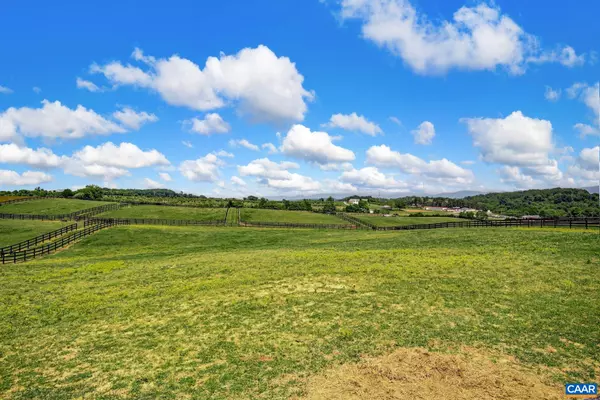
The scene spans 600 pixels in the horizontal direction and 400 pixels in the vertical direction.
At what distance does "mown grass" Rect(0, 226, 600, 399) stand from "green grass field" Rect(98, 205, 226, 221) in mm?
63747

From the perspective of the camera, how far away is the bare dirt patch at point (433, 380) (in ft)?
29.5

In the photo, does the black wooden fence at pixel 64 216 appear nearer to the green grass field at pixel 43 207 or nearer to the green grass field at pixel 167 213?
the green grass field at pixel 167 213

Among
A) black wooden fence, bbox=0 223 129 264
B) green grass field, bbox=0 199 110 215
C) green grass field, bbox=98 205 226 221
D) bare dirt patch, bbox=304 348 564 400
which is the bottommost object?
black wooden fence, bbox=0 223 129 264

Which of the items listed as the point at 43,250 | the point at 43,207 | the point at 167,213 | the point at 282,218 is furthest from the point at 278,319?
the point at 43,207

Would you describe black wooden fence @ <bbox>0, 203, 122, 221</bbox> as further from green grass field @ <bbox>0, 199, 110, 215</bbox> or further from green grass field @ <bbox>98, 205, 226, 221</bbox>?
green grass field @ <bbox>0, 199, 110, 215</bbox>

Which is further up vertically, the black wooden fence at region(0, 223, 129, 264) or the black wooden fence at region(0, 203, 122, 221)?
the black wooden fence at region(0, 203, 122, 221)

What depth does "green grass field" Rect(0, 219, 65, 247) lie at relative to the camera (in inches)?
1954

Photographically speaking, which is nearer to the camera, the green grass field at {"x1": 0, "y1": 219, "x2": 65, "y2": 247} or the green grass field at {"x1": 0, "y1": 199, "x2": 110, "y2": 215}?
the green grass field at {"x1": 0, "y1": 219, "x2": 65, "y2": 247}

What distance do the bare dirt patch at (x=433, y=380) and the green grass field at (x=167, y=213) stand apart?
273ft

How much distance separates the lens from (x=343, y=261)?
26.4m

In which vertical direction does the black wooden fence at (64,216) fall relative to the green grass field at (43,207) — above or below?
below

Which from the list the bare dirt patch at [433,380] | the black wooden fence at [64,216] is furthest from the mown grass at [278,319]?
the black wooden fence at [64,216]

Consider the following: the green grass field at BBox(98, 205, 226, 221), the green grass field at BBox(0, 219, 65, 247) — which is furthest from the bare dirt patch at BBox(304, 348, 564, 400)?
the green grass field at BBox(98, 205, 226, 221)

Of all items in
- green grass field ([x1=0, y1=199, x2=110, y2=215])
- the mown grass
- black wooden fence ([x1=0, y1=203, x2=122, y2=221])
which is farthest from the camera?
green grass field ([x1=0, y1=199, x2=110, y2=215])
